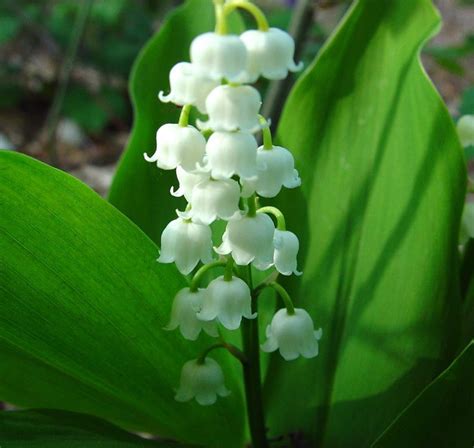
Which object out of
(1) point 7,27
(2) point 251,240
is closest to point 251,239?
(2) point 251,240

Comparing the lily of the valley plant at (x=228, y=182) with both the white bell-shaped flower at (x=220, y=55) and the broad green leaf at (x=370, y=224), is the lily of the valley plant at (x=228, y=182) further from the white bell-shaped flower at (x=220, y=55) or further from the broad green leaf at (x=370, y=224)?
the broad green leaf at (x=370, y=224)

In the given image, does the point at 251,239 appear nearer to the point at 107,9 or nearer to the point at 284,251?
the point at 284,251

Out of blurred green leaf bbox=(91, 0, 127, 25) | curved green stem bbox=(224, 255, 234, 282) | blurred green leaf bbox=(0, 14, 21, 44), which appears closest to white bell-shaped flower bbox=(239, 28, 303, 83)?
curved green stem bbox=(224, 255, 234, 282)

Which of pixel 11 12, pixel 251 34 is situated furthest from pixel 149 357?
pixel 11 12

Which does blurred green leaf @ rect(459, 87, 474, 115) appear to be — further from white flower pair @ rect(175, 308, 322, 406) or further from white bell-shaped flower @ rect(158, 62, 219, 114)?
white bell-shaped flower @ rect(158, 62, 219, 114)

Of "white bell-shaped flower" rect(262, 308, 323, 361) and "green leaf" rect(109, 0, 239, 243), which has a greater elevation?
"green leaf" rect(109, 0, 239, 243)
